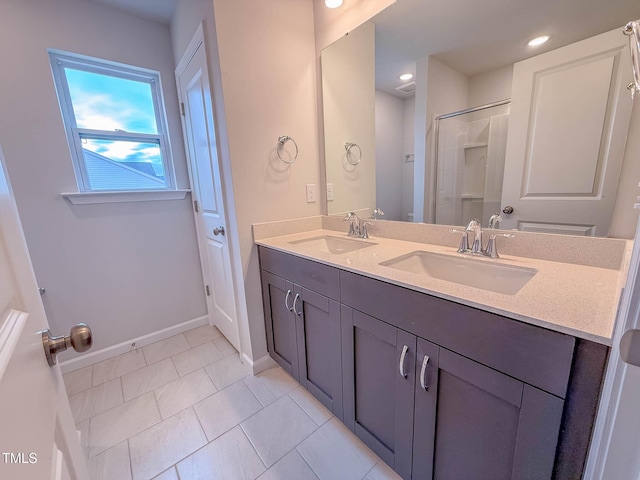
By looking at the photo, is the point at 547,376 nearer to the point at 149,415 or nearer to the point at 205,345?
the point at 149,415

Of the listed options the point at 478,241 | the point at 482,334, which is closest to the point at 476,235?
the point at 478,241

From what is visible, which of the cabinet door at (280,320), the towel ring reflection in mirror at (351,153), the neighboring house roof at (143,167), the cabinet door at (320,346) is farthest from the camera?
the neighboring house roof at (143,167)

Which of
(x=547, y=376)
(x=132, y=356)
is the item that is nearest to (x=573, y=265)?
(x=547, y=376)

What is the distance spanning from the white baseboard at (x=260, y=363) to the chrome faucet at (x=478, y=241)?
4.52 ft

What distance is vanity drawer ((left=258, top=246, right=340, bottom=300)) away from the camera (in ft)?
3.78

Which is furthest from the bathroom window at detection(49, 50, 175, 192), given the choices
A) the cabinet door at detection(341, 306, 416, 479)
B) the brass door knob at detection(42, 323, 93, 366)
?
the cabinet door at detection(341, 306, 416, 479)

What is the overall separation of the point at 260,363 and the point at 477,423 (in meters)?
1.34

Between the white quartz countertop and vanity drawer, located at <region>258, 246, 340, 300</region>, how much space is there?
2.3 inches

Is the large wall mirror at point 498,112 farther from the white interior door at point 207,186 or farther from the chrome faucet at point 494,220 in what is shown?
the white interior door at point 207,186

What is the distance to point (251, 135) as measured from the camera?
150 centimetres

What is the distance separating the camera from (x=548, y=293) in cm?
73

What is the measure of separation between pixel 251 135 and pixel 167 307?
1.59 m

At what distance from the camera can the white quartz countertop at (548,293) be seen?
0.59 m

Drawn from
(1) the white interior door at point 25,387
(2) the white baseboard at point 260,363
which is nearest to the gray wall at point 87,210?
(2) the white baseboard at point 260,363
